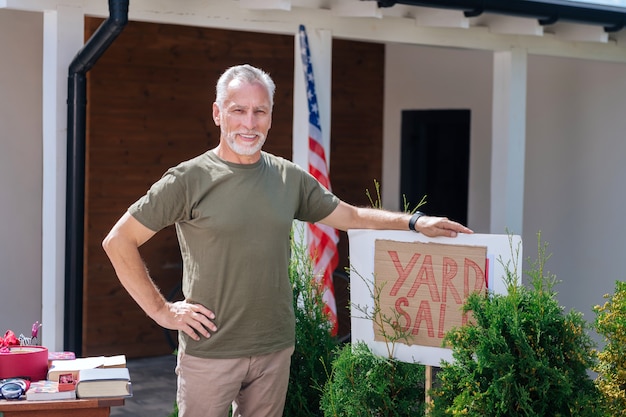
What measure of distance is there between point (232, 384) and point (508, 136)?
13.8 ft

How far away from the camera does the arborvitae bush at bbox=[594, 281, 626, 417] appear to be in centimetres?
453

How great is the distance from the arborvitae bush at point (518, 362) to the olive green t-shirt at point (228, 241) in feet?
2.49

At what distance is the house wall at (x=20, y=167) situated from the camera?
26.0ft

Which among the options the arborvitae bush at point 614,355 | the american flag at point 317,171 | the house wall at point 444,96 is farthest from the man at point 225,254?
the house wall at point 444,96

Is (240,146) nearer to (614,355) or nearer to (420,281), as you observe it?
(420,281)

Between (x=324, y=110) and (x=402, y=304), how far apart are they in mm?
2553

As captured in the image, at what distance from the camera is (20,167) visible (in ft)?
26.3

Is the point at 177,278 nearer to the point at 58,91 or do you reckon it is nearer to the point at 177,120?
the point at 177,120

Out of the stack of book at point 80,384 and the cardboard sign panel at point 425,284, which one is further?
the cardboard sign panel at point 425,284

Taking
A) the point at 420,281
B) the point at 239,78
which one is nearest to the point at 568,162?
the point at 420,281

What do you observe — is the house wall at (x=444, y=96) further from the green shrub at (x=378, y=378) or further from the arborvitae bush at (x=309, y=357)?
the green shrub at (x=378, y=378)

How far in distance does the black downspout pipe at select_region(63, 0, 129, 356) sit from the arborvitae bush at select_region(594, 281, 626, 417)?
2752 mm

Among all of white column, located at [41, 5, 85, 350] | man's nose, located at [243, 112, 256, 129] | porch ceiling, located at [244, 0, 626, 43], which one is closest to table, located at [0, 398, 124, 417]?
man's nose, located at [243, 112, 256, 129]

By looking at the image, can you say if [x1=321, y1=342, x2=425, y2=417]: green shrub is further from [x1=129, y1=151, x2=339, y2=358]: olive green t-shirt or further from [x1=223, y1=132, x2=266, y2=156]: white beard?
[x1=223, y1=132, x2=266, y2=156]: white beard
